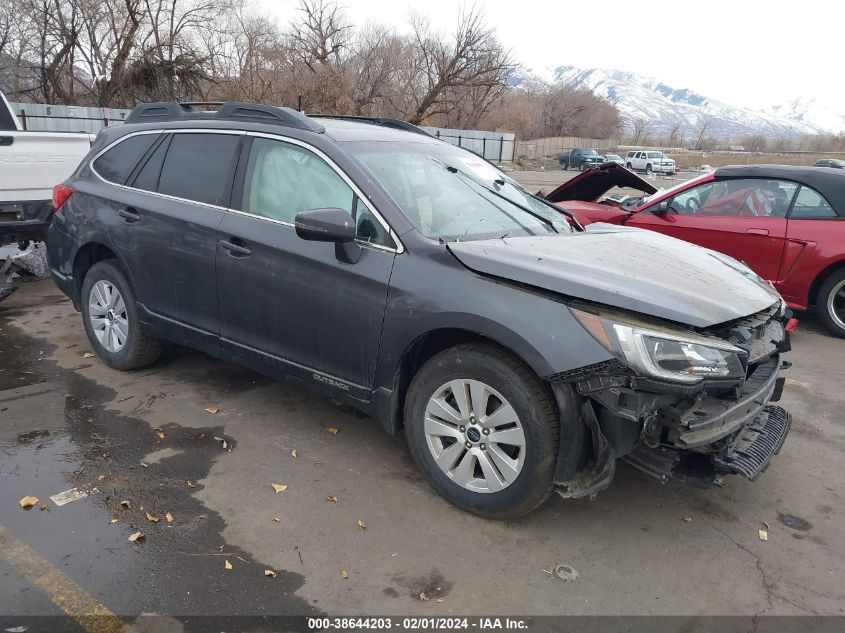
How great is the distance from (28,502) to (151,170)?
7.68ft

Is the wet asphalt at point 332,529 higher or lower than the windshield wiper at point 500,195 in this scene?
lower

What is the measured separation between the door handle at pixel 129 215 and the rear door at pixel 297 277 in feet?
2.96

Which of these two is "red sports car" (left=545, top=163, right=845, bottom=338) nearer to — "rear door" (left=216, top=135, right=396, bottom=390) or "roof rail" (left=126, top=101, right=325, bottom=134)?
"roof rail" (left=126, top=101, right=325, bottom=134)

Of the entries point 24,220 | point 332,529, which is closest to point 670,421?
point 332,529

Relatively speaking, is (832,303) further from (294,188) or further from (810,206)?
(294,188)

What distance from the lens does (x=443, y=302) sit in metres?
3.09

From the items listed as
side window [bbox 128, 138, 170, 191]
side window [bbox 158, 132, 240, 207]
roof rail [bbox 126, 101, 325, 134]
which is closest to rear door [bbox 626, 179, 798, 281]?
roof rail [bbox 126, 101, 325, 134]

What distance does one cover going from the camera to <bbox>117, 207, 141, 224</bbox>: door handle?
14.6ft

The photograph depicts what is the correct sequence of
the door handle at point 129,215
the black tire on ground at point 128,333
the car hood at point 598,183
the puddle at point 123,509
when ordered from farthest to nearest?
the car hood at point 598,183 < the black tire on ground at point 128,333 < the door handle at point 129,215 < the puddle at point 123,509

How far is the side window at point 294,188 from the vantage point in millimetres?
3463

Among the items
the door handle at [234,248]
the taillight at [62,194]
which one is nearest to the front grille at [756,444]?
the door handle at [234,248]

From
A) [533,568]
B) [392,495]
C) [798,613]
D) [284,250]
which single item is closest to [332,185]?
[284,250]

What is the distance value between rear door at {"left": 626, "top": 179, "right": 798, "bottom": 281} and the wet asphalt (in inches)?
102

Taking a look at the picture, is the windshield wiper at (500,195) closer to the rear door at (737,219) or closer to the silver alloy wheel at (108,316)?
the silver alloy wheel at (108,316)
